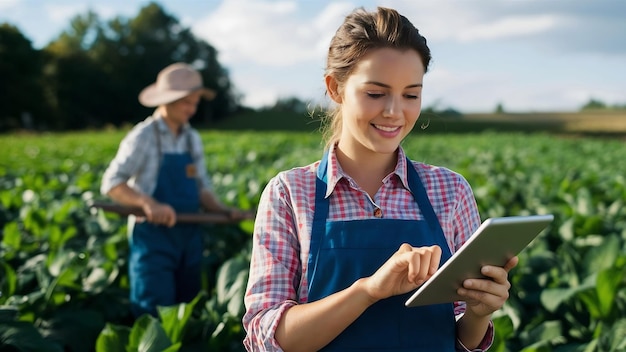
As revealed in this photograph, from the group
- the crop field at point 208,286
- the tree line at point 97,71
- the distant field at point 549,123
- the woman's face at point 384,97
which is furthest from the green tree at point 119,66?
the woman's face at point 384,97

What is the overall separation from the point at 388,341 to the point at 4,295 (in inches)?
92.5

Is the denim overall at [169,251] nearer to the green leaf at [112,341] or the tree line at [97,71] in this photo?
the green leaf at [112,341]

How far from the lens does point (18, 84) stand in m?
56.9

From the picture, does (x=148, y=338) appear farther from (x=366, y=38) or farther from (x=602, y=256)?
(x=602, y=256)

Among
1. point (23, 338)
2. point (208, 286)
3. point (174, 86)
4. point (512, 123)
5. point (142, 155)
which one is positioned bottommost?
point (512, 123)

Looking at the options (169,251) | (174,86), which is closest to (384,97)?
(169,251)

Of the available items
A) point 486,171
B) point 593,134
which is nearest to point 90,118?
point 593,134

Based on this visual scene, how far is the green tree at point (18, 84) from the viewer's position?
5606 centimetres

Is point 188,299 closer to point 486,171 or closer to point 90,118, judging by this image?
point 486,171

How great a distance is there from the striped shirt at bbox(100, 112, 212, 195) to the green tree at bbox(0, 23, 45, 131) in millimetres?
56195

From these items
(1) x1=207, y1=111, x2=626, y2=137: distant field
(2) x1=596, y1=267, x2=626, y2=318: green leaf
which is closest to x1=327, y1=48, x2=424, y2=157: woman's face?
(2) x1=596, y1=267, x2=626, y2=318: green leaf

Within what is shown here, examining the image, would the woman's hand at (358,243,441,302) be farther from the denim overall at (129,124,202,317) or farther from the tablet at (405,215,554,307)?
the denim overall at (129,124,202,317)

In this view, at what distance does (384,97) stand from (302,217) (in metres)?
0.34

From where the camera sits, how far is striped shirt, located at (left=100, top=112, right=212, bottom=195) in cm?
390
